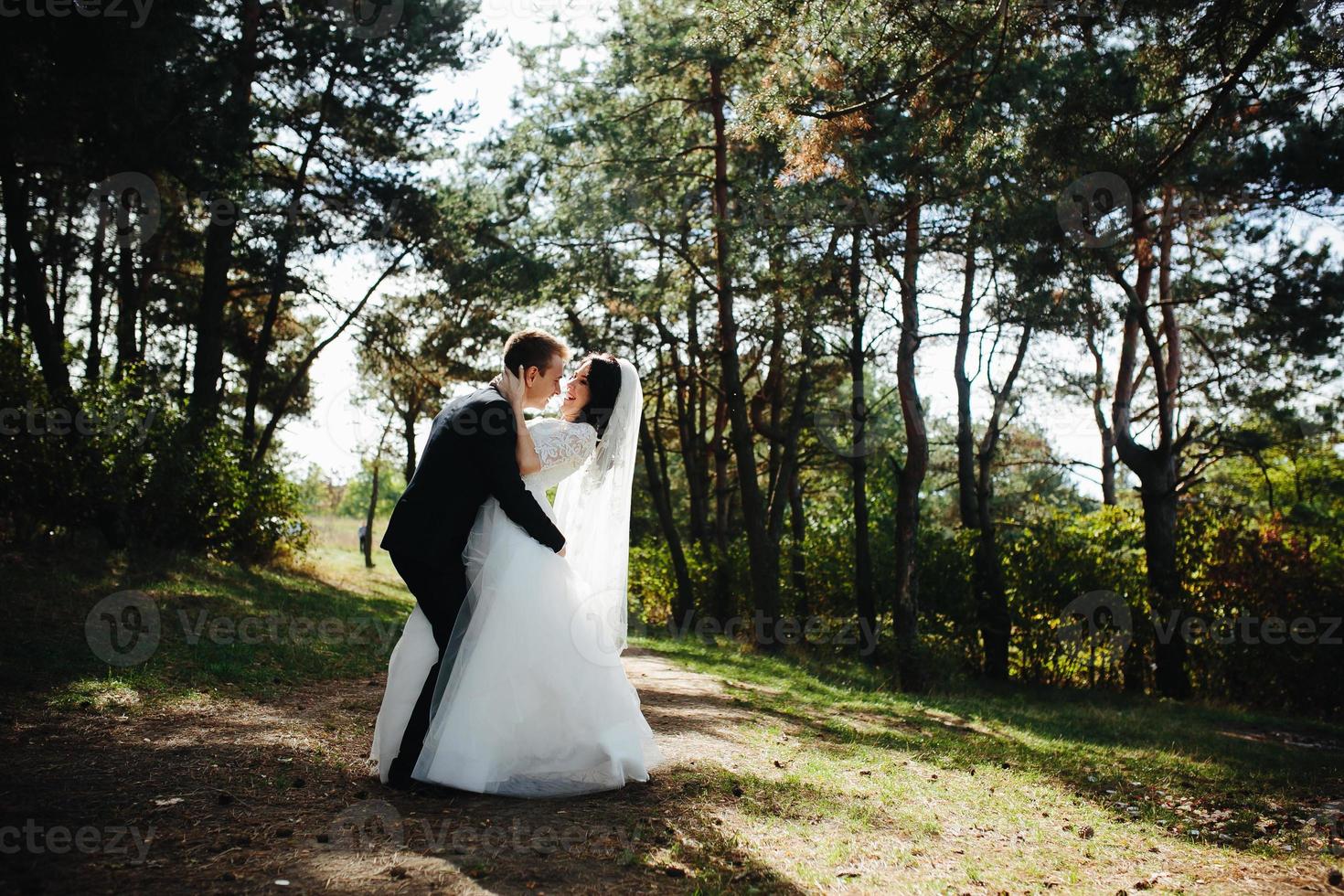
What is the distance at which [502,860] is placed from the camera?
356 cm

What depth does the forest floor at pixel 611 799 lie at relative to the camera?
3531 millimetres

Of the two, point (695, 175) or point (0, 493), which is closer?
point (0, 493)

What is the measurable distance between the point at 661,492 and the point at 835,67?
50.3ft

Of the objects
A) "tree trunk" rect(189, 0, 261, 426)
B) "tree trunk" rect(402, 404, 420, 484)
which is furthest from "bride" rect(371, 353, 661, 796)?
"tree trunk" rect(402, 404, 420, 484)

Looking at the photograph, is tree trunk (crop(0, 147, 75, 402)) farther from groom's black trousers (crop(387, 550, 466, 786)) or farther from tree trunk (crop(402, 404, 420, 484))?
tree trunk (crop(402, 404, 420, 484))

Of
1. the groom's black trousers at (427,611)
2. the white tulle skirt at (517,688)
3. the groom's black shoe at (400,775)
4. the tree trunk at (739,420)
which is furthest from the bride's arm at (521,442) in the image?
the tree trunk at (739,420)

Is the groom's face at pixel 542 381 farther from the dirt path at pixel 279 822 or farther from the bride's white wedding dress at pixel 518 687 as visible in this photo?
the dirt path at pixel 279 822

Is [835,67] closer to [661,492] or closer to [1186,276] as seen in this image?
[1186,276]

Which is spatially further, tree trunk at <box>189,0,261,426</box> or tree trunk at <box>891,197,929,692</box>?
tree trunk at <box>189,0,261,426</box>

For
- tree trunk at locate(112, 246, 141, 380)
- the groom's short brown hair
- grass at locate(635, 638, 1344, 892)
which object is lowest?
grass at locate(635, 638, 1344, 892)

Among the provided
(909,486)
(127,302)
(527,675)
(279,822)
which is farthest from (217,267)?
(279,822)

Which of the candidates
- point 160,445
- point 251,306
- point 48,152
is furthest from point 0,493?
point 251,306

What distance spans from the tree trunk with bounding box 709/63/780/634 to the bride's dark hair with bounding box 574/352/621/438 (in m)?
11.0

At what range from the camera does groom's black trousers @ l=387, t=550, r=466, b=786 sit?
443 centimetres
